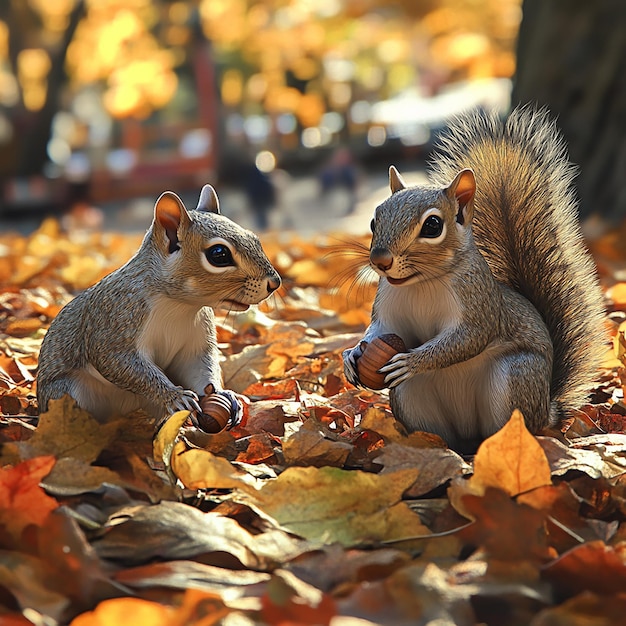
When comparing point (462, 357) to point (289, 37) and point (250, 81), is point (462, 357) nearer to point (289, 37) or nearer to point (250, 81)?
point (289, 37)

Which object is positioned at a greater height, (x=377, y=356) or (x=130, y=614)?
(x=377, y=356)

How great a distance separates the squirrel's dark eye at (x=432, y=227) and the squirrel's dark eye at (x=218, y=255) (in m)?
0.44

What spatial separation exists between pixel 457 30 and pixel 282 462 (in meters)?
20.0

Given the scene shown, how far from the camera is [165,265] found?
2201mm

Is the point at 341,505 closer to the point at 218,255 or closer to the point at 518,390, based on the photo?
the point at 518,390

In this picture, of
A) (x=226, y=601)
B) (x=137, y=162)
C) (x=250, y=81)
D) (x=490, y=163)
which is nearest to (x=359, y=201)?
(x=137, y=162)

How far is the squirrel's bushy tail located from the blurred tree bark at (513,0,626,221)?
3.94m

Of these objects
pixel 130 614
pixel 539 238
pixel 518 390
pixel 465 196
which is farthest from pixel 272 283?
pixel 130 614

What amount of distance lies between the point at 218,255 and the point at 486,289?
599 mm

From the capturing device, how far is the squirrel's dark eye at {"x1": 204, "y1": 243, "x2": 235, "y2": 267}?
2180 mm

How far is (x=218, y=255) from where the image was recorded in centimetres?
218

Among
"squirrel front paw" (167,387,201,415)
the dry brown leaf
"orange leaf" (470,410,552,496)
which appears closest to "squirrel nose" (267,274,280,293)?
"squirrel front paw" (167,387,201,415)

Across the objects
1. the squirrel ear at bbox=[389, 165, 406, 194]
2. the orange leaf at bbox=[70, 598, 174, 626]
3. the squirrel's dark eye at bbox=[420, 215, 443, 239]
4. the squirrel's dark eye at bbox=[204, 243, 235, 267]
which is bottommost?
the orange leaf at bbox=[70, 598, 174, 626]

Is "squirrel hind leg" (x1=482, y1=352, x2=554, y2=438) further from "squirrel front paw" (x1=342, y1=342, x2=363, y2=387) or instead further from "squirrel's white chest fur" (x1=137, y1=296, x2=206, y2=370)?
"squirrel's white chest fur" (x1=137, y1=296, x2=206, y2=370)
